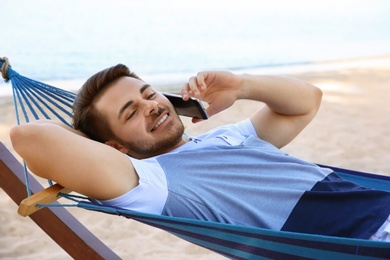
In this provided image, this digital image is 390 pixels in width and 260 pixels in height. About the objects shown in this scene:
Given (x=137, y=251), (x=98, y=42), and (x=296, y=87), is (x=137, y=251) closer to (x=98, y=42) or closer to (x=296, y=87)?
(x=296, y=87)

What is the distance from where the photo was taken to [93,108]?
6.04 ft

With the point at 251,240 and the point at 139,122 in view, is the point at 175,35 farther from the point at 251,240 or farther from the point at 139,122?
the point at 251,240

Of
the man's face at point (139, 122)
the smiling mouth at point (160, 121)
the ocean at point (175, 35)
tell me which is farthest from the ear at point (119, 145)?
the ocean at point (175, 35)

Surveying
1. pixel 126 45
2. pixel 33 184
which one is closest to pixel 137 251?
pixel 33 184

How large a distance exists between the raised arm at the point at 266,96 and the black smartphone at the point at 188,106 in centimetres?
14

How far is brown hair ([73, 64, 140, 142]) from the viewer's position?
5.96ft

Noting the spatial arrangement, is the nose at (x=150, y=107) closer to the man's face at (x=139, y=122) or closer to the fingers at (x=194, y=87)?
the man's face at (x=139, y=122)

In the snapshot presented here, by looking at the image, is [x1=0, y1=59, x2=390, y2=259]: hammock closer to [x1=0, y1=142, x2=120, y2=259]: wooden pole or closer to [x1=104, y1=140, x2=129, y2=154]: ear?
[x1=104, y1=140, x2=129, y2=154]: ear

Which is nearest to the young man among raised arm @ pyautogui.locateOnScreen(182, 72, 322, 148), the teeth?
the teeth

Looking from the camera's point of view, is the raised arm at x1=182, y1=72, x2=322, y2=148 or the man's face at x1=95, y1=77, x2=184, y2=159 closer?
the man's face at x1=95, y1=77, x2=184, y2=159

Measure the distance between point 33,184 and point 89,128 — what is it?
0.30 m

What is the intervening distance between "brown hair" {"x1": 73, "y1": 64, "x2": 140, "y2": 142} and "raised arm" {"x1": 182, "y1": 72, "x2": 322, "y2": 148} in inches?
14.0

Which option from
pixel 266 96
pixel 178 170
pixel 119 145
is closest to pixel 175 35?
pixel 266 96

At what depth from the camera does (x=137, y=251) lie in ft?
9.48
